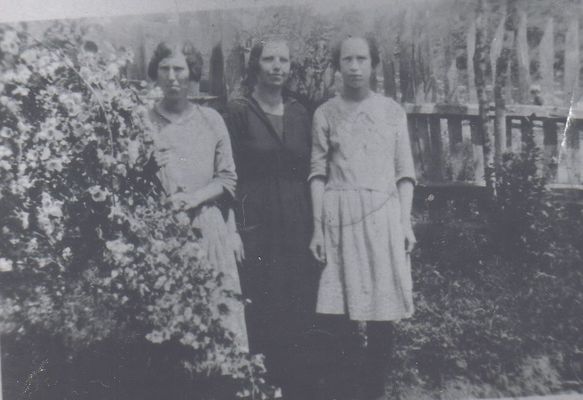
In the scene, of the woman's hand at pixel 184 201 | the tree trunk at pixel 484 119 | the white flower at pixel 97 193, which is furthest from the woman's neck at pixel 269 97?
the tree trunk at pixel 484 119

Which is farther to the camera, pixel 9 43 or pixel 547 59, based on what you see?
pixel 547 59

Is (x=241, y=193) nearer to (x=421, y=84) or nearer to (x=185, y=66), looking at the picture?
(x=185, y=66)

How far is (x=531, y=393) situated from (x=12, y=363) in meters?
1.80

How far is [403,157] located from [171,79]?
0.83 meters

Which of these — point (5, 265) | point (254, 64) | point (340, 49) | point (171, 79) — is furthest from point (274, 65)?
point (5, 265)

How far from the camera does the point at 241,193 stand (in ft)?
6.63

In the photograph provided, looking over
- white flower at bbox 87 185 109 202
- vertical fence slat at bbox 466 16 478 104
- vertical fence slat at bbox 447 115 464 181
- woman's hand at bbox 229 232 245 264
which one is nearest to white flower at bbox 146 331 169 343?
woman's hand at bbox 229 232 245 264

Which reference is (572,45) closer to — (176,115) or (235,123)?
(235,123)

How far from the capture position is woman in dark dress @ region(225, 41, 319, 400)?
201cm

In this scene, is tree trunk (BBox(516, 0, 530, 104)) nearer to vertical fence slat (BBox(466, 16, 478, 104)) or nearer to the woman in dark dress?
vertical fence slat (BBox(466, 16, 478, 104))

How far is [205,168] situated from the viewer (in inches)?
79.1

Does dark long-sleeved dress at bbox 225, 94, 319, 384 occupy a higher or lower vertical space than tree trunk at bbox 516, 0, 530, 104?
lower

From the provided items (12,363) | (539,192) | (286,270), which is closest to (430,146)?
(539,192)

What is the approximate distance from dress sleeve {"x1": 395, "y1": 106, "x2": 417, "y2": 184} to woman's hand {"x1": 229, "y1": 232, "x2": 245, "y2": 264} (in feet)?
1.88
